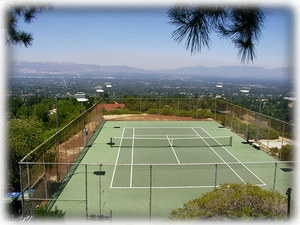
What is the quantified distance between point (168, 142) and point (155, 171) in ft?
18.5

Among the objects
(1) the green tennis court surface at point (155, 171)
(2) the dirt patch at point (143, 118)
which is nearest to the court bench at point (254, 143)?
(1) the green tennis court surface at point (155, 171)

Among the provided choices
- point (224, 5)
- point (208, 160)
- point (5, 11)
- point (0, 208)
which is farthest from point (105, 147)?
point (224, 5)

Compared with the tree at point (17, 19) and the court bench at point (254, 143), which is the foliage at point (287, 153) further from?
the tree at point (17, 19)

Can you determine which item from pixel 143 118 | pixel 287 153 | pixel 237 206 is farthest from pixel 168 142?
pixel 237 206

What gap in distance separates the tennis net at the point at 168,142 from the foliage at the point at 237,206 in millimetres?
10382

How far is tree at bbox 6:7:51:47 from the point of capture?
5.25 metres

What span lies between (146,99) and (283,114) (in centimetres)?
1114

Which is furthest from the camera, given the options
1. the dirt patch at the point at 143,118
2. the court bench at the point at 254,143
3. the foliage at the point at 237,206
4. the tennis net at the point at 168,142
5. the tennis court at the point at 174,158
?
the dirt patch at the point at 143,118

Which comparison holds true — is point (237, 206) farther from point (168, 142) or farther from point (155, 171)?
point (168, 142)

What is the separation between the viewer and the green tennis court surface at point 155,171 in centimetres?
904

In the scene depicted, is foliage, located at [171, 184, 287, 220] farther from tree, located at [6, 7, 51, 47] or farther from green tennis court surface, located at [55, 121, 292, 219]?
tree, located at [6, 7, 51, 47]

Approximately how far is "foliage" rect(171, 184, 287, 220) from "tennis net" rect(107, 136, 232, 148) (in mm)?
10382

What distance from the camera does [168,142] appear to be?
1720cm

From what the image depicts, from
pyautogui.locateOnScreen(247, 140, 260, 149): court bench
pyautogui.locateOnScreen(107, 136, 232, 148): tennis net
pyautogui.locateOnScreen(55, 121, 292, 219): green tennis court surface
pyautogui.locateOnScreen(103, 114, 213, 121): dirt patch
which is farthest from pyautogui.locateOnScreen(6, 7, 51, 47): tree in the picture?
pyautogui.locateOnScreen(103, 114, 213, 121): dirt patch
